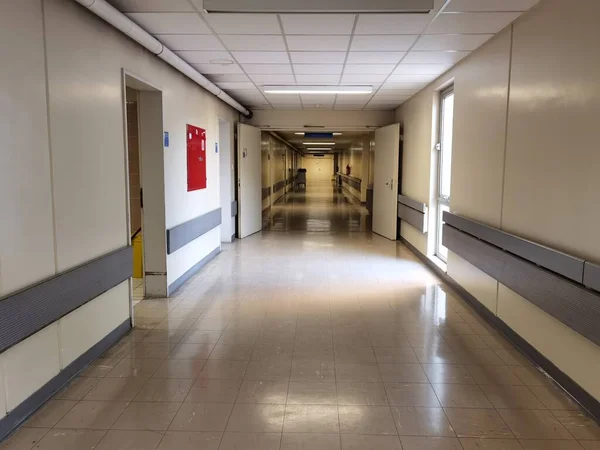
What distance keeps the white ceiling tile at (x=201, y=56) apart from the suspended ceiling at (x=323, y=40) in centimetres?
1

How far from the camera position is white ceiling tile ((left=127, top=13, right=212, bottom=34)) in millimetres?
3664

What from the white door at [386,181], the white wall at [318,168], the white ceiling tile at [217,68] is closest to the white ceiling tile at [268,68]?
the white ceiling tile at [217,68]

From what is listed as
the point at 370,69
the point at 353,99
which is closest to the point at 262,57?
the point at 370,69

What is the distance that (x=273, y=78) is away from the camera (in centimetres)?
629

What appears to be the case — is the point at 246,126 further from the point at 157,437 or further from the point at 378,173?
the point at 157,437

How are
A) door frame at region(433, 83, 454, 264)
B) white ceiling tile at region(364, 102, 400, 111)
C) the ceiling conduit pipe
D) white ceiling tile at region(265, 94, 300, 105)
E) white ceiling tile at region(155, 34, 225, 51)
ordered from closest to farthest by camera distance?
1. the ceiling conduit pipe
2. white ceiling tile at region(155, 34, 225, 51)
3. door frame at region(433, 83, 454, 264)
4. white ceiling tile at region(265, 94, 300, 105)
5. white ceiling tile at region(364, 102, 400, 111)

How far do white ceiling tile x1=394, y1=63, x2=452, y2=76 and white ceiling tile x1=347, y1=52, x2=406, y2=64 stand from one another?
1.02 ft

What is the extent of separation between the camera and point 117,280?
12.0ft

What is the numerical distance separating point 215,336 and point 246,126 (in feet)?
19.3

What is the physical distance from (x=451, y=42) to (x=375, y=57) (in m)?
0.89

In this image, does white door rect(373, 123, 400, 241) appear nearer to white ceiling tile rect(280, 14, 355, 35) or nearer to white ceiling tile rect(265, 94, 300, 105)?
white ceiling tile rect(265, 94, 300, 105)

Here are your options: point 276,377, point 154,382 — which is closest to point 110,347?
point 154,382

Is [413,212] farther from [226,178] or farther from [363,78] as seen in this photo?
[226,178]

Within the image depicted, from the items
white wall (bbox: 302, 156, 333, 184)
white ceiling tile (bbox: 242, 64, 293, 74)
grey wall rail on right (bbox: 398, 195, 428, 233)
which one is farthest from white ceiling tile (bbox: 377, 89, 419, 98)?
white wall (bbox: 302, 156, 333, 184)
